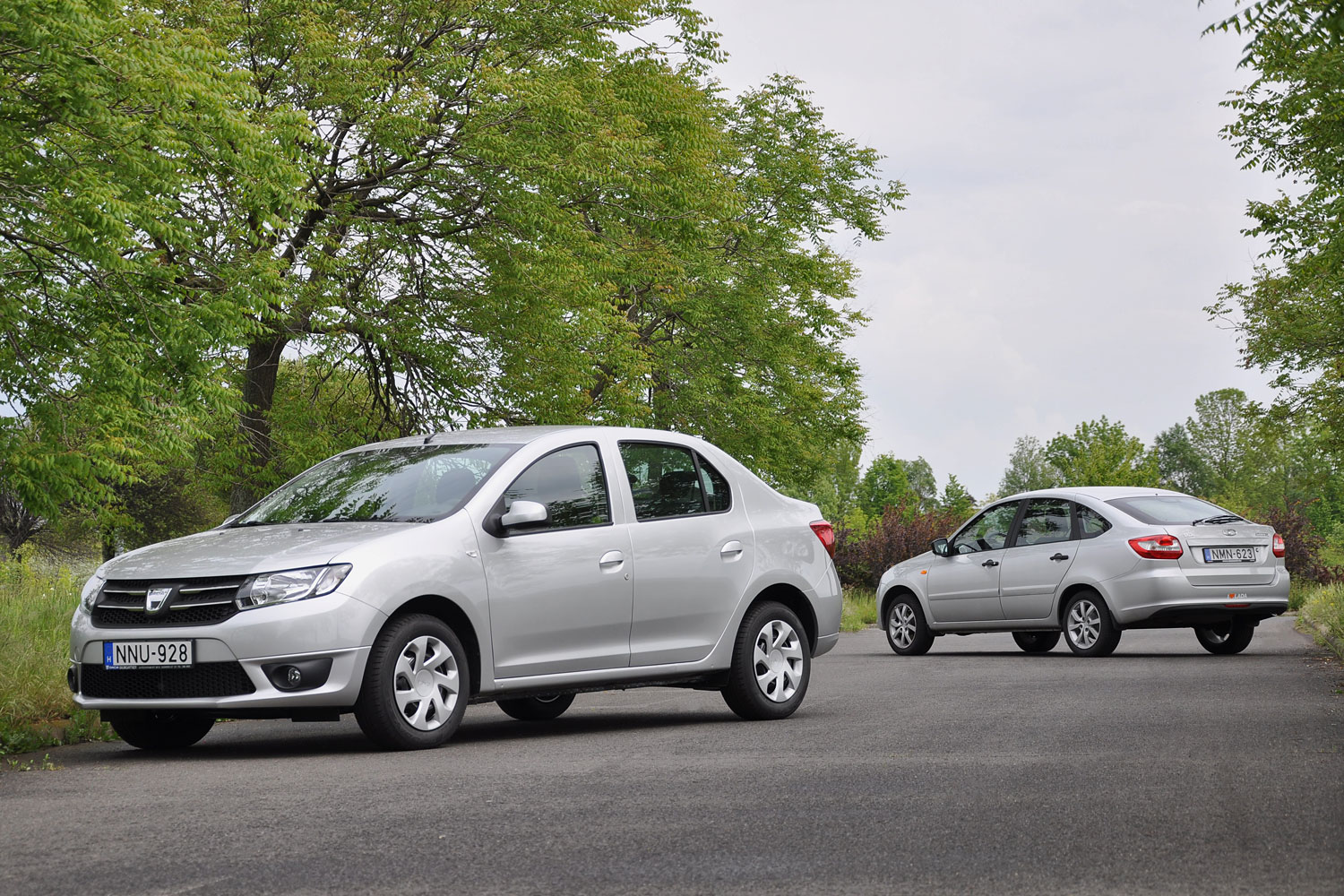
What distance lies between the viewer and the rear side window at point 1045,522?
1599cm

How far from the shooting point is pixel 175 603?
7.83m

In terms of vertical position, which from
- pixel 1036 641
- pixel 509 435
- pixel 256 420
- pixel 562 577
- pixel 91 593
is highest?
pixel 256 420

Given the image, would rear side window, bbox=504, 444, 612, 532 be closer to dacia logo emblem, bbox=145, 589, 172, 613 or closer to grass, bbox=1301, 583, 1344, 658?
dacia logo emblem, bbox=145, 589, 172, 613

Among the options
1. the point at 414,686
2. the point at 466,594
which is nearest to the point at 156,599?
the point at 414,686

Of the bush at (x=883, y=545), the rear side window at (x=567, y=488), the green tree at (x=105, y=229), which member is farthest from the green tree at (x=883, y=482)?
the rear side window at (x=567, y=488)

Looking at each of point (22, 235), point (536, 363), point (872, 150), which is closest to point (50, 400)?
point (22, 235)

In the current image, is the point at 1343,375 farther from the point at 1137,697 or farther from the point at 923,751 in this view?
the point at 923,751

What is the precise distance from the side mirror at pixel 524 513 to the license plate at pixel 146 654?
5.97ft

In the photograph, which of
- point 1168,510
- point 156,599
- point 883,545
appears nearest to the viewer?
point 156,599

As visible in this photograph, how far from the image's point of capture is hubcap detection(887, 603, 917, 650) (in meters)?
18.0

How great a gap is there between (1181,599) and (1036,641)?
11.9 feet

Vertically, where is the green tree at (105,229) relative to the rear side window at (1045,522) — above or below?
above

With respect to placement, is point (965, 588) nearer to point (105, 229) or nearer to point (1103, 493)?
point (1103, 493)

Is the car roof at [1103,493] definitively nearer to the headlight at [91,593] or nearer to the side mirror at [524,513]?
the side mirror at [524,513]
